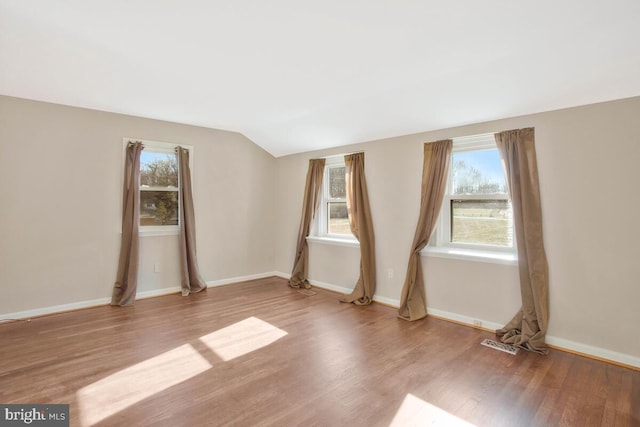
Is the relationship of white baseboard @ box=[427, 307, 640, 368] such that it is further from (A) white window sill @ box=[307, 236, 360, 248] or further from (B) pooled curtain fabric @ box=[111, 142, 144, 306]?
(B) pooled curtain fabric @ box=[111, 142, 144, 306]

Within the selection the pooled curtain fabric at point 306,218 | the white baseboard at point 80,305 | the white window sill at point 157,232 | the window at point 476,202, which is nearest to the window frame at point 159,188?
the white window sill at point 157,232

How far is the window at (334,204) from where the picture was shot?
16.7 ft

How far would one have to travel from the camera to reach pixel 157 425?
1.88 meters

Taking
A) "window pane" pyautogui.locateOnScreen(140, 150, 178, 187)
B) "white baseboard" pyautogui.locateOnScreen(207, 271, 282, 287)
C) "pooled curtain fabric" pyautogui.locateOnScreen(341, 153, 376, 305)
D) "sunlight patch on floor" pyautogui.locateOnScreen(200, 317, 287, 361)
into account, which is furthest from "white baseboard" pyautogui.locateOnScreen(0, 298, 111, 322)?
"pooled curtain fabric" pyautogui.locateOnScreen(341, 153, 376, 305)

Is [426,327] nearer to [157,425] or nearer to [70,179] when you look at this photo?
[157,425]

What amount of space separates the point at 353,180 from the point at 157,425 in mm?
3446

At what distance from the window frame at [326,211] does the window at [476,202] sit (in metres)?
1.57

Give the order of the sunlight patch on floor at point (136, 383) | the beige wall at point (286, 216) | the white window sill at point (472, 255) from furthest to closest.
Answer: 1. the white window sill at point (472, 255)
2. the beige wall at point (286, 216)
3. the sunlight patch on floor at point (136, 383)

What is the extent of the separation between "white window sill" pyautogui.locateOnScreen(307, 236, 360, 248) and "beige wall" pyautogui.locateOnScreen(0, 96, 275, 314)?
1.46 m

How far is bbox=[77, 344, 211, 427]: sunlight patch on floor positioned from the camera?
2031mm

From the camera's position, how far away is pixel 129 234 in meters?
4.20

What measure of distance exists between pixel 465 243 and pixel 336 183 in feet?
7.17

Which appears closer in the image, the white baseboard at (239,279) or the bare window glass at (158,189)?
the bare window glass at (158,189)

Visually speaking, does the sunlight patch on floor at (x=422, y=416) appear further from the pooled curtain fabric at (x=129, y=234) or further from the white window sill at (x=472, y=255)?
the pooled curtain fabric at (x=129, y=234)
